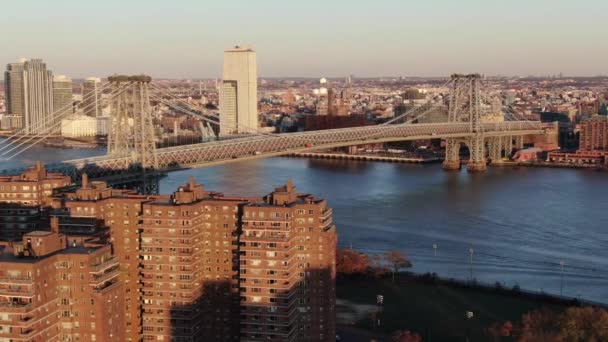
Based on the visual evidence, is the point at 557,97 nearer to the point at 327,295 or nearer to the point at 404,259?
the point at 404,259

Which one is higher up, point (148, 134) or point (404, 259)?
point (148, 134)

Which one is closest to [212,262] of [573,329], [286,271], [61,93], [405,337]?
[286,271]

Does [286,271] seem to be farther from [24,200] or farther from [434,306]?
[24,200]

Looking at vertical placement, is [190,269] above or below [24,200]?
below

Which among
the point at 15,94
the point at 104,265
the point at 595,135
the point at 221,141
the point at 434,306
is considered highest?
the point at 15,94

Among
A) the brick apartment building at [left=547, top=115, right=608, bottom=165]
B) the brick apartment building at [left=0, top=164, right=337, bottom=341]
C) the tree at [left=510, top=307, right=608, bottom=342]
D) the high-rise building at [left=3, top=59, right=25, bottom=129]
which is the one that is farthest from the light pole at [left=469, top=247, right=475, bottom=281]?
the high-rise building at [left=3, top=59, right=25, bottom=129]

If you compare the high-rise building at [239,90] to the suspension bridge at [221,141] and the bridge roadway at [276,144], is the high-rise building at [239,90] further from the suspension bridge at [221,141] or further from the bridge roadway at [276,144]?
the bridge roadway at [276,144]

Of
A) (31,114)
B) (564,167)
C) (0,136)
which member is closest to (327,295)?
(564,167)

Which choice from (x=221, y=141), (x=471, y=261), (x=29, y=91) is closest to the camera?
(x=471, y=261)
